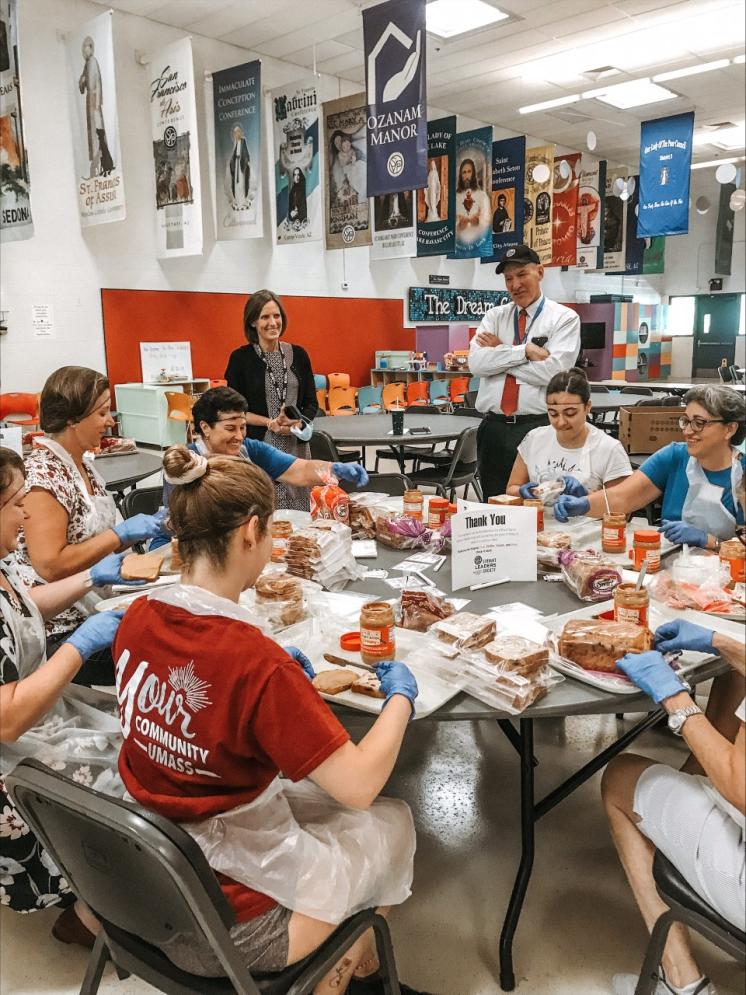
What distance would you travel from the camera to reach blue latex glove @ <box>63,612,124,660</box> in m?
1.76

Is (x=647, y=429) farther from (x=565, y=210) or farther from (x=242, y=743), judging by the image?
(x=565, y=210)

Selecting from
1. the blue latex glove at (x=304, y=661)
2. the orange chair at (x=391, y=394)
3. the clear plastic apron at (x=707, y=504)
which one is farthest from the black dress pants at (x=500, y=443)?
the orange chair at (x=391, y=394)

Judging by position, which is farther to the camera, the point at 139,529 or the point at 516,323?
the point at 516,323

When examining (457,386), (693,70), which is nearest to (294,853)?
(457,386)

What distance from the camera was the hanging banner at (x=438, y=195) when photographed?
9188 mm

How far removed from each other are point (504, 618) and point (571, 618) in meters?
0.18

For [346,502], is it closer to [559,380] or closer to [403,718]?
[559,380]

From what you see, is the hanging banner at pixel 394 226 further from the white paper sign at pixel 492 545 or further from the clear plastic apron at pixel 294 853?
the clear plastic apron at pixel 294 853

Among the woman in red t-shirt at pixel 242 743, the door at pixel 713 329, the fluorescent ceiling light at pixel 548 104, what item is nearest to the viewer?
the woman in red t-shirt at pixel 242 743

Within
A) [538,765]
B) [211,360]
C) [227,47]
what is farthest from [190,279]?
[538,765]

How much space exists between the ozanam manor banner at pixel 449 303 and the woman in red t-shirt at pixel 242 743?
11.5 m

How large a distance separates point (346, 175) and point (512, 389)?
467cm

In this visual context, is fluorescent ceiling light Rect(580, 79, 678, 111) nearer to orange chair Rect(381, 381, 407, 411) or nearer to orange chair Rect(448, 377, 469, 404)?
orange chair Rect(448, 377, 469, 404)

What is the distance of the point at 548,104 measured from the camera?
11.9 metres
